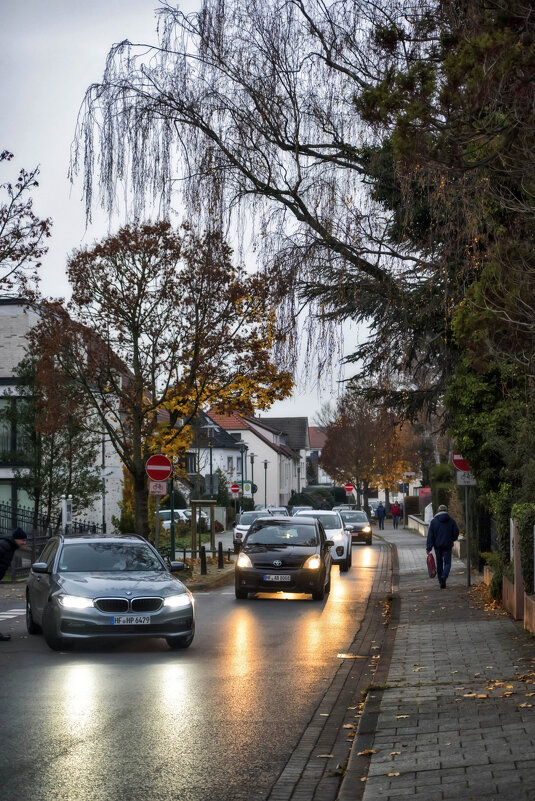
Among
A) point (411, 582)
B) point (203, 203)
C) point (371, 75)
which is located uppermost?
point (371, 75)

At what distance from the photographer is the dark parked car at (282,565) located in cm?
2114

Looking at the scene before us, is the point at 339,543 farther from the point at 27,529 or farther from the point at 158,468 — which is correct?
the point at 27,529

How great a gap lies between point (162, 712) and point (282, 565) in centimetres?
1213

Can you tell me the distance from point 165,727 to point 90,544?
21.8 feet

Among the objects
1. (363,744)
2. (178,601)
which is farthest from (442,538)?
(363,744)

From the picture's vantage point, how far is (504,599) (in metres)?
17.2

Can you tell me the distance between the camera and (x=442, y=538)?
22.4 m

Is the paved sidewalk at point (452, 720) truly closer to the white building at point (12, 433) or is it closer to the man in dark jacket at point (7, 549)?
the man in dark jacket at point (7, 549)

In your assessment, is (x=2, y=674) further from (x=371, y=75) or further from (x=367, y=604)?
(x=367, y=604)

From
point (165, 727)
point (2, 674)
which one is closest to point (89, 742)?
point (165, 727)

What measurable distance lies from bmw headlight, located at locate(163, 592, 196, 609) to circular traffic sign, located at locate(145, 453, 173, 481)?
11550 mm

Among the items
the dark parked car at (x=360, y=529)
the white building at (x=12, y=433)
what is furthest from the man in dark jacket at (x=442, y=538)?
the dark parked car at (x=360, y=529)

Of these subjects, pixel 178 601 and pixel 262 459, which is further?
pixel 262 459

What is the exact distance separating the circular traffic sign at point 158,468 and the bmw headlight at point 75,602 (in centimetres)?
1192
